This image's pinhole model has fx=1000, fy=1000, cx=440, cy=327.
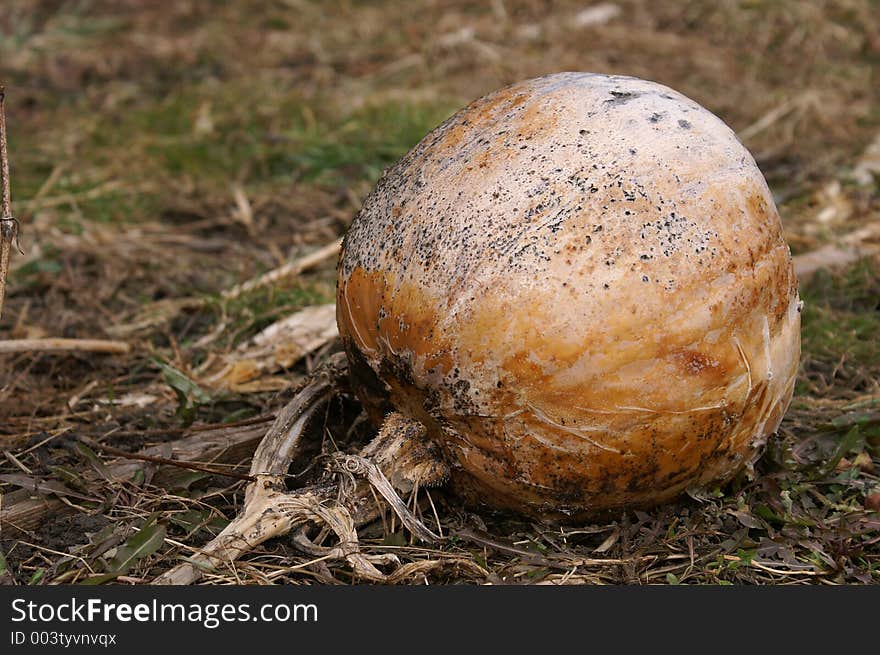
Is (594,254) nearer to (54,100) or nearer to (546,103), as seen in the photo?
(546,103)

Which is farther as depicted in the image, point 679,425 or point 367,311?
point 367,311

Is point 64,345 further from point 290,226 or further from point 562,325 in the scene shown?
point 562,325

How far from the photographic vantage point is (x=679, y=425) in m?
2.35

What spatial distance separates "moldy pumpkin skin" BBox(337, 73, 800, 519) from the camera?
229cm

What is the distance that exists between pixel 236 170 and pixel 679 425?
377 cm

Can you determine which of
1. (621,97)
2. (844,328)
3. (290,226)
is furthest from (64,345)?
(844,328)

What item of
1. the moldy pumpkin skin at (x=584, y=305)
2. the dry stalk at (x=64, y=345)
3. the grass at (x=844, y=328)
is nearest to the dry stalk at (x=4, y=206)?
the dry stalk at (x=64, y=345)

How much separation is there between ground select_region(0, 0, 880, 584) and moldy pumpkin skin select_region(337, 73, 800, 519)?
0.77 feet

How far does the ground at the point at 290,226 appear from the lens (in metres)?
2.49

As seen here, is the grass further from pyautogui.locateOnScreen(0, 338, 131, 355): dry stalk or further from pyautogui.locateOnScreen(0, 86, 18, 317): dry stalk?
pyautogui.locateOnScreen(0, 86, 18, 317): dry stalk

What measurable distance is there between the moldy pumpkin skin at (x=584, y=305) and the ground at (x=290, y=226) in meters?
0.24

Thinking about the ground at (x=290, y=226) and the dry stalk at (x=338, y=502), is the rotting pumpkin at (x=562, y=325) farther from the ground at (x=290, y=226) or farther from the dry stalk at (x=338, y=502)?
the ground at (x=290, y=226)

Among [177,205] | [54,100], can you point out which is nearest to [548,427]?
[177,205]

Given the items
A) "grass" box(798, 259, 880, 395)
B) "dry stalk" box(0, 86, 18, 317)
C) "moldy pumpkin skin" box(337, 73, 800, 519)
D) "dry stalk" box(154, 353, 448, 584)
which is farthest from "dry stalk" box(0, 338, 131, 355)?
"grass" box(798, 259, 880, 395)
